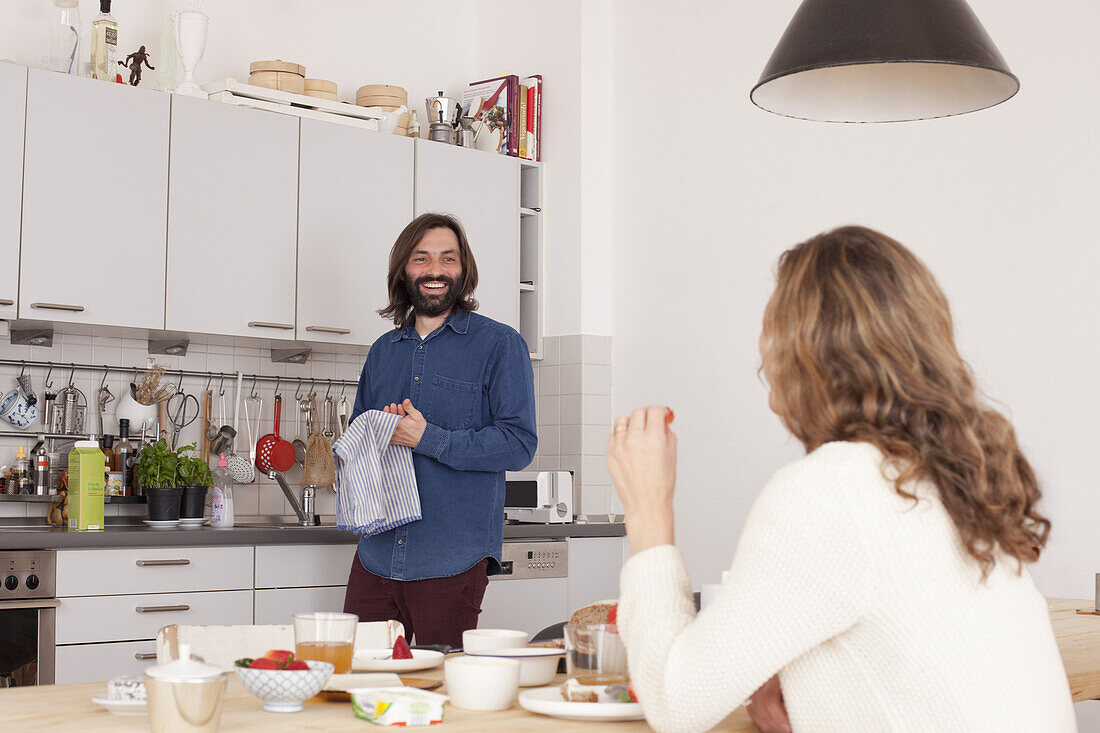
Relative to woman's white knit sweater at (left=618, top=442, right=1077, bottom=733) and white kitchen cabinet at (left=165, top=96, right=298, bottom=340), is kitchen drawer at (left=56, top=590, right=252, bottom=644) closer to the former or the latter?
white kitchen cabinet at (left=165, top=96, right=298, bottom=340)

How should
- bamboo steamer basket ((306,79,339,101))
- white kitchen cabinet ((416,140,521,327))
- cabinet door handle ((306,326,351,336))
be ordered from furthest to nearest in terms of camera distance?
white kitchen cabinet ((416,140,521,327)) < bamboo steamer basket ((306,79,339,101)) < cabinet door handle ((306,326,351,336))

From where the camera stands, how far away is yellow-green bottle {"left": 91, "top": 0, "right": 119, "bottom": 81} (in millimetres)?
3783

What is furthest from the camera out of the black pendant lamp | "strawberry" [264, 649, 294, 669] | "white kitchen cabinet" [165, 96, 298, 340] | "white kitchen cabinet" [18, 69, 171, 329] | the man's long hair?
"white kitchen cabinet" [165, 96, 298, 340]

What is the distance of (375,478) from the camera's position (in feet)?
9.93

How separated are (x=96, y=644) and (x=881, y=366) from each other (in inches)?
103

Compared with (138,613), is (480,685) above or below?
above

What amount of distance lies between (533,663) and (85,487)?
7.55ft

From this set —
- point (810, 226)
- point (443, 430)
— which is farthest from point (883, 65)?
point (810, 226)

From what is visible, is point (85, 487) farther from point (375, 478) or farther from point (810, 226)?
point (810, 226)

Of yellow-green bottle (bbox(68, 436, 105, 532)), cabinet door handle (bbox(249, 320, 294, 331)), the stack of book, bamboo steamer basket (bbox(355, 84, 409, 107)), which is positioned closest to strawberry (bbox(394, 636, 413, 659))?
yellow-green bottle (bbox(68, 436, 105, 532))

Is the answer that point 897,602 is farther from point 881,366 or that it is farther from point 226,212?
point 226,212

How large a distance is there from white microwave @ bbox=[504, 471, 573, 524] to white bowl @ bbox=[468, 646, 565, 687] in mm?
2547

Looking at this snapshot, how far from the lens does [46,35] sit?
13.0ft

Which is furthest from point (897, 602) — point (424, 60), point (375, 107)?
point (424, 60)
